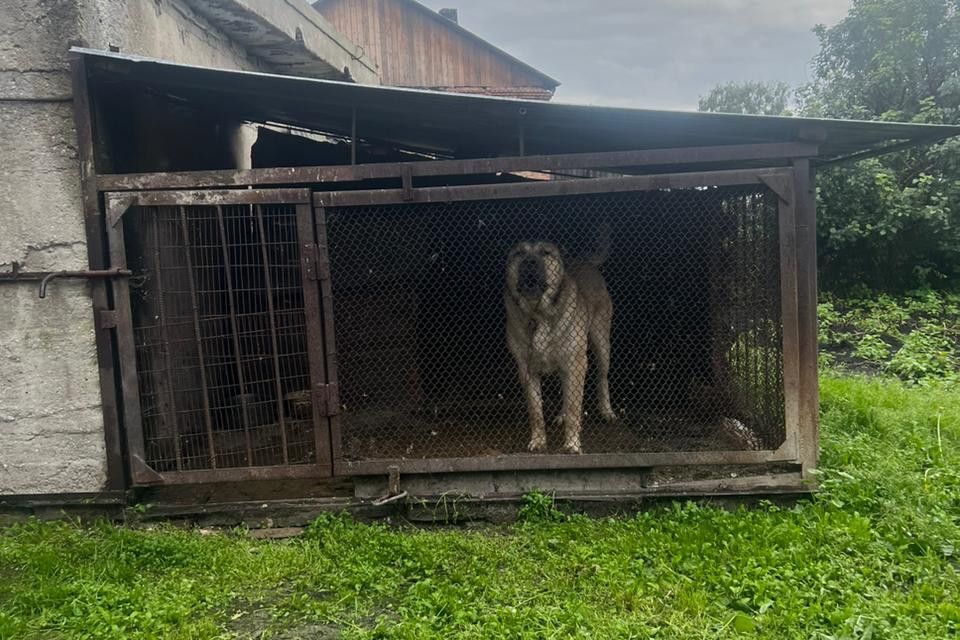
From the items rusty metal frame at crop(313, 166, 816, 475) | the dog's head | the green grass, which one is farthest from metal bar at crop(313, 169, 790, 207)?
the green grass

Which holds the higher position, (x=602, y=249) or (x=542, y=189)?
(x=542, y=189)

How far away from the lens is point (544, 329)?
512cm

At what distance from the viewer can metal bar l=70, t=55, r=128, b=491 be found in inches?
158

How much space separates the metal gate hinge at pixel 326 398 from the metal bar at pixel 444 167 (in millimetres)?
1248

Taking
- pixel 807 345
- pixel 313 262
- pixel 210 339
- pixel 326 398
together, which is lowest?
pixel 326 398

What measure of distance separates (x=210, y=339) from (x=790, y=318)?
3.83 meters

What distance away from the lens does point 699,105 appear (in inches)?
927

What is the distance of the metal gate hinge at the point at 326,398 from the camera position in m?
4.15

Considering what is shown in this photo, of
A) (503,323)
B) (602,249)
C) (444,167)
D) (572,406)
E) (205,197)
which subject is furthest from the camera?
(503,323)

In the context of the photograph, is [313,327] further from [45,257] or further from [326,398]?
A: [45,257]

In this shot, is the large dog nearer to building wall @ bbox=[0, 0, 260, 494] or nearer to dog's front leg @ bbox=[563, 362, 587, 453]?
dog's front leg @ bbox=[563, 362, 587, 453]

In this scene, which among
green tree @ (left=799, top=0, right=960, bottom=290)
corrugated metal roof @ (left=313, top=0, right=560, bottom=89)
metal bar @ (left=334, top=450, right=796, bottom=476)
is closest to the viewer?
metal bar @ (left=334, top=450, right=796, bottom=476)

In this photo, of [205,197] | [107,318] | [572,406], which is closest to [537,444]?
[572,406]

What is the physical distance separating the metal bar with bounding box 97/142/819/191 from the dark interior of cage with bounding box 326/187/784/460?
501 mm
